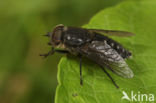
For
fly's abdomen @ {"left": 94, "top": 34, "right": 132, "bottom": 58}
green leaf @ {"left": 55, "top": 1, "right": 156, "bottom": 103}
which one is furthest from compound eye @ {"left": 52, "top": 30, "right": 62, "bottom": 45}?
fly's abdomen @ {"left": 94, "top": 34, "right": 132, "bottom": 58}

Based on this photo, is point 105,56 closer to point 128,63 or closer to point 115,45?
point 115,45

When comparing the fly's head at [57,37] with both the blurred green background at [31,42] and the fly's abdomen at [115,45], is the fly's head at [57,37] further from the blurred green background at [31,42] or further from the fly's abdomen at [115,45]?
the blurred green background at [31,42]

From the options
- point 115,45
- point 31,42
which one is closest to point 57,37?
point 115,45

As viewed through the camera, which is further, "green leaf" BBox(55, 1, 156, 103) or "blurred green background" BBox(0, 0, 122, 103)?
"blurred green background" BBox(0, 0, 122, 103)

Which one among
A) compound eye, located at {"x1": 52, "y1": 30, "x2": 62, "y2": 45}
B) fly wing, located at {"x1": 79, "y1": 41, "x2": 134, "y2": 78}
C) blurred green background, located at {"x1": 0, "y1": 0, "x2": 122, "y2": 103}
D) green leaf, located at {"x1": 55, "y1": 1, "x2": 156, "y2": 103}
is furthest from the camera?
blurred green background, located at {"x1": 0, "y1": 0, "x2": 122, "y2": 103}

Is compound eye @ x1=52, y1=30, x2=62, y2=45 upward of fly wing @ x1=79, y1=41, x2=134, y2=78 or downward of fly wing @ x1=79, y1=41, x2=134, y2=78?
upward

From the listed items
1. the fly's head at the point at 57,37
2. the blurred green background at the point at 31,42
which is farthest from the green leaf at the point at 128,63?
the blurred green background at the point at 31,42

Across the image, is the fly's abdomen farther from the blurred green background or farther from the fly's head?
the blurred green background

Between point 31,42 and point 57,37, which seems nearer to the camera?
point 57,37
